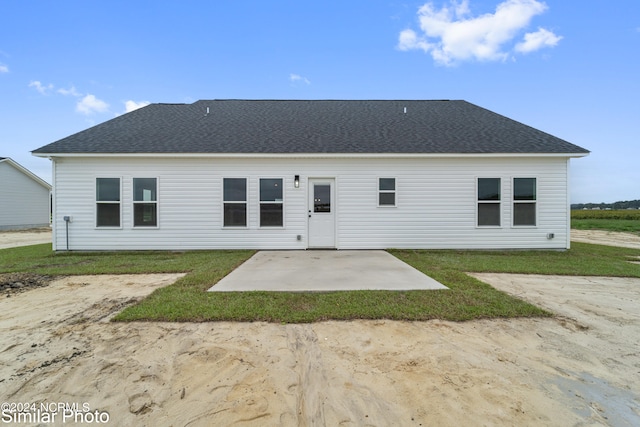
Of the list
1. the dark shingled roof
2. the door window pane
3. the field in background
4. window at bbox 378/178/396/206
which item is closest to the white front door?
the door window pane

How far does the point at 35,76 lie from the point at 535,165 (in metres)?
22.3

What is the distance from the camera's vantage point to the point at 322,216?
351 inches

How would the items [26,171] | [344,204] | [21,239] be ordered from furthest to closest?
[26,171] → [21,239] → [344,204]

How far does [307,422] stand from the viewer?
1854 mm

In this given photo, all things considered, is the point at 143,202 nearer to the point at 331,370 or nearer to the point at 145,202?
the point at 145,202

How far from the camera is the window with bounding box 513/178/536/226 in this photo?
8.86 metres

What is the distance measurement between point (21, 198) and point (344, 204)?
24866mm

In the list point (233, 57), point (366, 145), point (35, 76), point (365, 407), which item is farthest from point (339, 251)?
point (35, 76)

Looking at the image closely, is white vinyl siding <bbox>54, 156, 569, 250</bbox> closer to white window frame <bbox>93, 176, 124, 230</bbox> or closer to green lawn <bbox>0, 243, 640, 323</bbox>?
white window frame <bbox>93, 176, 124, 230</bbox>

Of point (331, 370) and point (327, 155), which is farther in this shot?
point (327, 155)

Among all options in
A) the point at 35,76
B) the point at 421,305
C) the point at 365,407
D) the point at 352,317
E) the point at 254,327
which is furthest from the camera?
the point at 35,76

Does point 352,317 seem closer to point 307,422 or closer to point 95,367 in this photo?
point 307,422

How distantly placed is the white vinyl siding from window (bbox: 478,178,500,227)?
6.9 inches

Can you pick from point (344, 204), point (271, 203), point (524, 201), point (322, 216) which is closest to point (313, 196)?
point (322, 216)
